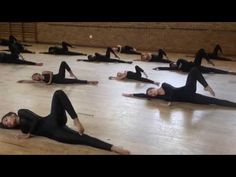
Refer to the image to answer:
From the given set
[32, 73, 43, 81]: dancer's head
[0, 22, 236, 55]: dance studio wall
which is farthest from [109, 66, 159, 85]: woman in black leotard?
[0, 22, 236, 55]: dance studio wall

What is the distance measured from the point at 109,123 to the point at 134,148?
81cm

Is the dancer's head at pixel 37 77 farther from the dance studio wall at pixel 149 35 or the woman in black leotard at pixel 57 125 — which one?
the dance studio wall at pixel 149 35

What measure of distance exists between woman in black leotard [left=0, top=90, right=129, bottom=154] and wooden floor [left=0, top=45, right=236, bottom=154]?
8 cm

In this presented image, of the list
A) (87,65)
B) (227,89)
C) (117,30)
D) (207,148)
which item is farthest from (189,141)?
(117,30)

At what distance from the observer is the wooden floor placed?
10.2 feet

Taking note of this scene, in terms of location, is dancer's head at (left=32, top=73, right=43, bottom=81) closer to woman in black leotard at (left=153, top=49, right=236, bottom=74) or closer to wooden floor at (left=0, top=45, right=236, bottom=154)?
wooden floor at (left=0, top=45, right=236, bottom=154)

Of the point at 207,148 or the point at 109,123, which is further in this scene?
the point at 109,123

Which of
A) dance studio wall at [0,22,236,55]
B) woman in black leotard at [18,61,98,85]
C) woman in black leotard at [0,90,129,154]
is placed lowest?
woman in black leotard at [0,90,129,154]

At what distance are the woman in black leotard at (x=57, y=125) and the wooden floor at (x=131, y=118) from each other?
8cm

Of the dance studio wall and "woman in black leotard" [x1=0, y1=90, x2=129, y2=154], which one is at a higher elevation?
the dance studio wall

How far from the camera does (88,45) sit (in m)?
12.0

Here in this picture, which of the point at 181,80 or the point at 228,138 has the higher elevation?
the point at 181,80
